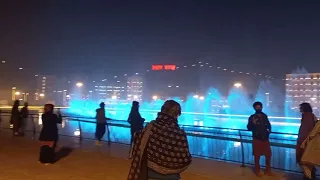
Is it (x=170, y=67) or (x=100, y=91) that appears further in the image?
(x=100, y=91)

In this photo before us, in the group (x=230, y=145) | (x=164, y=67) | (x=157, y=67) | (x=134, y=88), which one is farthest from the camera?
(x=134, y=88)

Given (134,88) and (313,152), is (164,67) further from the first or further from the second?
(313,152)

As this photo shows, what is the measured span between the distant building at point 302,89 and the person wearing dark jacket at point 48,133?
11247 centimetres

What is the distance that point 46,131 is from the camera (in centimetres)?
1048

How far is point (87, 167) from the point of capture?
10.2m

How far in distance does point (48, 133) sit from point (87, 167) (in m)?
1.53

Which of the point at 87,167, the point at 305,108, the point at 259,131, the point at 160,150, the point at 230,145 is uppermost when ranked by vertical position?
the point at 305,108

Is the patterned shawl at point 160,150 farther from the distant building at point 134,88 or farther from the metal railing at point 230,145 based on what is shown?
the distant building at point 134,88

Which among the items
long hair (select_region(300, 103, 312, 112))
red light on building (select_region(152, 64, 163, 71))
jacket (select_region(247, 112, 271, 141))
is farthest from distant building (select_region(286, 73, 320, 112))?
long hair (select_region(300, 103, 312, 112))

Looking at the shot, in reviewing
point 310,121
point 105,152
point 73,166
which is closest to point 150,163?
point 310,121

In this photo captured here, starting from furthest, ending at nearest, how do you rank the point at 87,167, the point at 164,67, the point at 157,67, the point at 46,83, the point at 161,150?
1. the point at 46,83
2. the point at 164,67
3. the point at 157,67
4. the point at 87,167
5. the point at 161,150

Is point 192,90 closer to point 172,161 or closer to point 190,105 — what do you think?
point 190,105

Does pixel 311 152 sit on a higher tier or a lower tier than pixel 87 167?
higher

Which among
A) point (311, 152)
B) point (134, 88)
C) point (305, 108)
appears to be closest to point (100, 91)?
point (134, 88)
